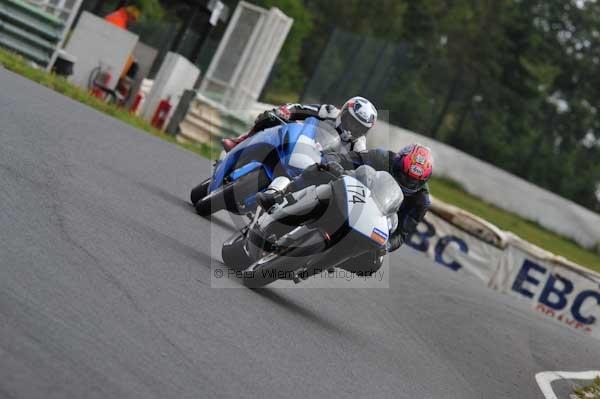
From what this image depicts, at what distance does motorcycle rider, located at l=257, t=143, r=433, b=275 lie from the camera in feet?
29.5

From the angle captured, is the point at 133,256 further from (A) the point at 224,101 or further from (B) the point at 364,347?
(A) the point at 224,101

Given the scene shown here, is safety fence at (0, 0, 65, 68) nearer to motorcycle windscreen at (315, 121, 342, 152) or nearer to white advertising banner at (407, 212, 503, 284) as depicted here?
white advertising banner at (407, 212, 503, 284)

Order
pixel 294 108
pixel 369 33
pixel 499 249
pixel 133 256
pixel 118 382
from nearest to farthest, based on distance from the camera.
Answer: pixel 118 382 < pixel 133 256 < pixel 294 108 < pixel 499 249 < pixel 369 33

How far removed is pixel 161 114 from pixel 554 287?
295 inches

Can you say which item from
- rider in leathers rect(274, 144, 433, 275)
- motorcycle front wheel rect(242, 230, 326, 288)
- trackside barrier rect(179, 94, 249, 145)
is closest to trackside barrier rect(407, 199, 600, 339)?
trackside barrier rect(179, 94, 249, 145)

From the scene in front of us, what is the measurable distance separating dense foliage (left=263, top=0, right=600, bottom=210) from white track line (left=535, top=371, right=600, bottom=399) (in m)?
→ 17.2

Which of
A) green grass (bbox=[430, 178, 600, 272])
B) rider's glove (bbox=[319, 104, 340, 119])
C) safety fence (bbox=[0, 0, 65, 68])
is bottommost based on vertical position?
safety fence (bbox=[0, 0, 65, 68])

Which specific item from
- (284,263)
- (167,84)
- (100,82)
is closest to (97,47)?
(100,82)

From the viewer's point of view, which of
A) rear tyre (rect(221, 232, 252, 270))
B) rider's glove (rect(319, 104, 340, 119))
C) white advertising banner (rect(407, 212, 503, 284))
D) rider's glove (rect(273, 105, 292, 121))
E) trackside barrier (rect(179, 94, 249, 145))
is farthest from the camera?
trackside barrier (rect(179, 94, 249, 145))

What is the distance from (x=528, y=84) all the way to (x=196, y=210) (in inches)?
1336

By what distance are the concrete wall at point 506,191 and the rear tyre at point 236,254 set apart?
22.1 metres

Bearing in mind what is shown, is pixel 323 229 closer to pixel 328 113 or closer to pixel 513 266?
pixel 328 113

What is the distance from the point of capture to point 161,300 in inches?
267

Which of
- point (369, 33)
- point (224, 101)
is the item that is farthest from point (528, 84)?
point (224, 101)
